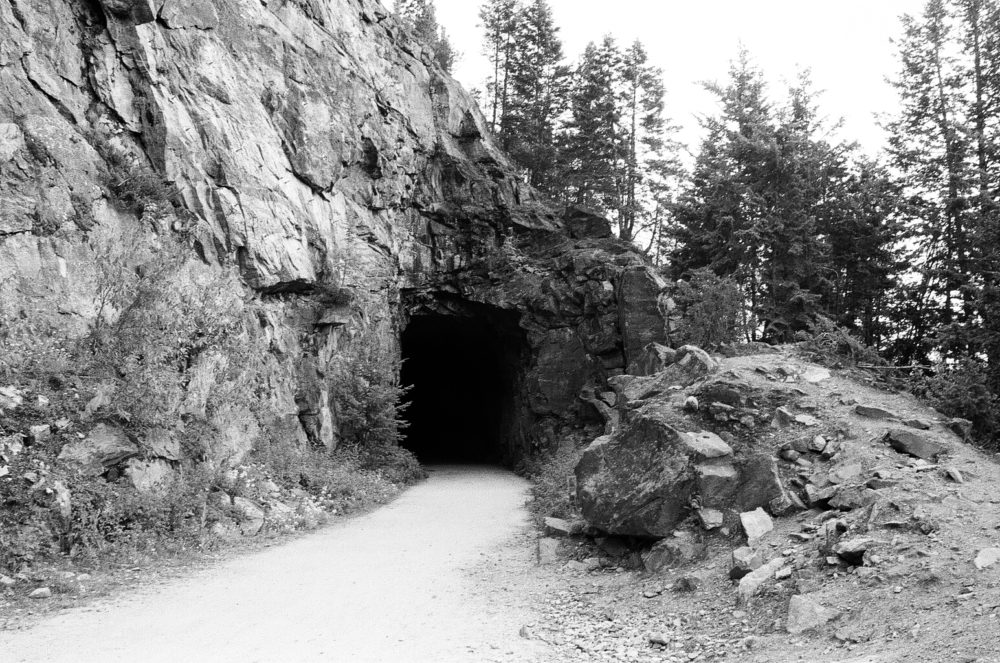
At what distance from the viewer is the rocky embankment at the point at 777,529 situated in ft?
14.1

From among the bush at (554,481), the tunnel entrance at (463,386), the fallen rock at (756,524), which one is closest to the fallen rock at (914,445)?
the fallen rock at (756,524)

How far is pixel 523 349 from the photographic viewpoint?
2183cm

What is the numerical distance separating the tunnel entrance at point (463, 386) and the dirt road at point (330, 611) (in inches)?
486

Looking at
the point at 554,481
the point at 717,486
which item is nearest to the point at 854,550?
the point at 717,486

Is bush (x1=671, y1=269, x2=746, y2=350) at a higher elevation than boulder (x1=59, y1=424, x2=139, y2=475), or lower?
higher

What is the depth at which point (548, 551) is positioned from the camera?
26.0 feet

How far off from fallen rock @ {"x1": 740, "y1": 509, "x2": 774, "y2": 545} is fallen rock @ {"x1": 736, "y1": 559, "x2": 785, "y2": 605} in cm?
58

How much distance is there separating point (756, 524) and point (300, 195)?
1320 cm

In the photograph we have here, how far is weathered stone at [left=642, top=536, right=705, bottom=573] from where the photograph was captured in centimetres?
638

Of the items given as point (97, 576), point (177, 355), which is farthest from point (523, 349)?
point (97, 576)

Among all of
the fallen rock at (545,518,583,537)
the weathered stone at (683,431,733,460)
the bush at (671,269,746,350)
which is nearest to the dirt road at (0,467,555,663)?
the fallen rock at (545,518,583,537)

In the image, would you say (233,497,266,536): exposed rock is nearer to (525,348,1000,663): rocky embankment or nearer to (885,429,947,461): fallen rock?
(525,348,1000,663): rocky embankment

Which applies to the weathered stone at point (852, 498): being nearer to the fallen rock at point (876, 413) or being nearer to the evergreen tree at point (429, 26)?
the fallen rock at point (876, 413)

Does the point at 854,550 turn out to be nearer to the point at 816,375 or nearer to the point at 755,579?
the point at 755,579
